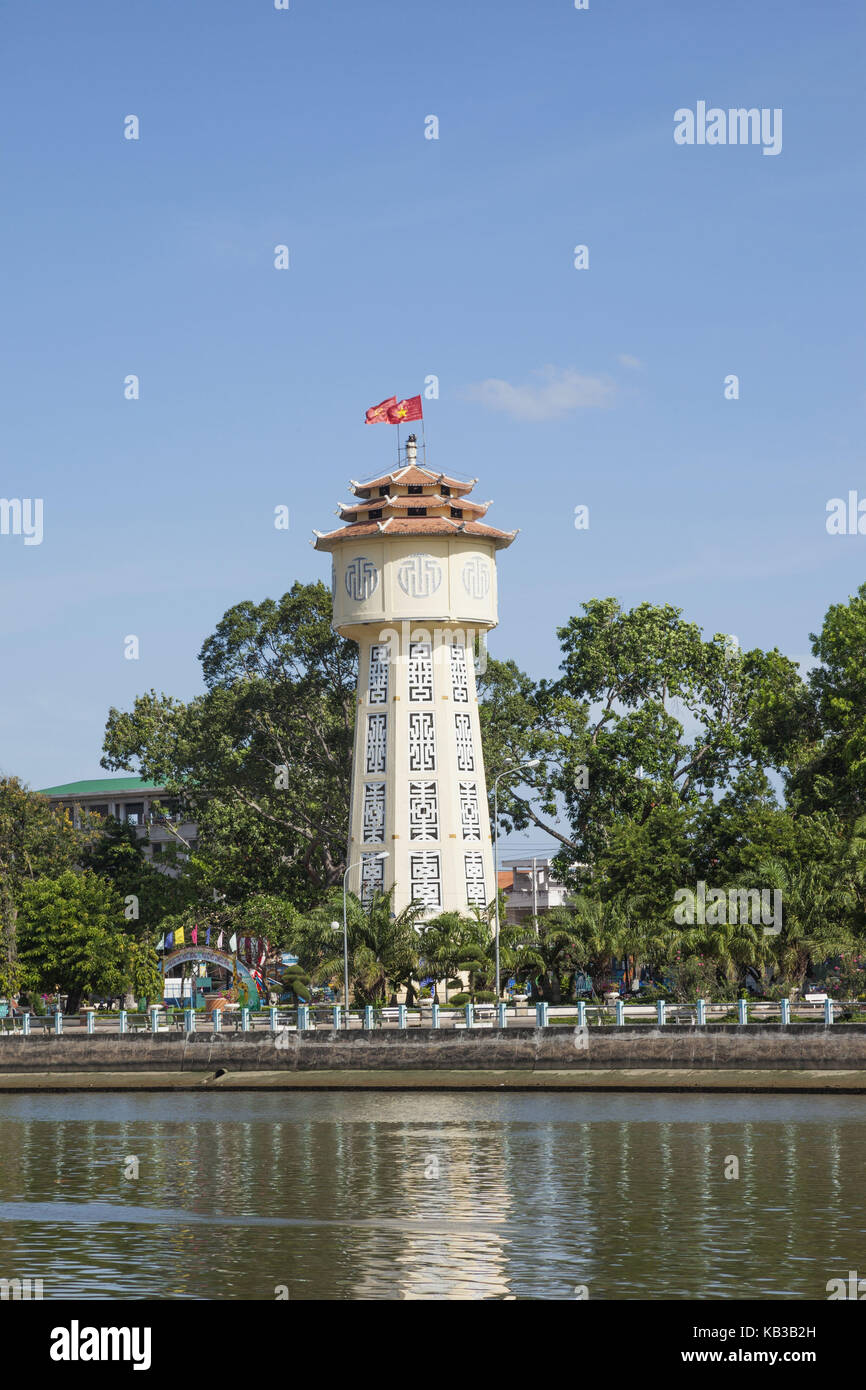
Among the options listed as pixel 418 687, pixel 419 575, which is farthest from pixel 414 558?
pixel 418 687

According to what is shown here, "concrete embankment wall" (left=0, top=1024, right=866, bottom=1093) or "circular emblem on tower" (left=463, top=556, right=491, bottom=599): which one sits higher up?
"circular emblem on tower" (left=463, top=556, right=491, bottom=599)

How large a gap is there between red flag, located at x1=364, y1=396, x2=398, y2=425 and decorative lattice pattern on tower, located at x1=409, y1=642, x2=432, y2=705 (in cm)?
961

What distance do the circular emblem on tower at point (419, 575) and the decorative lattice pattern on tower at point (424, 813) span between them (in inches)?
321

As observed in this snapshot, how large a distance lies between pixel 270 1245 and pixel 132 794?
4499 inches

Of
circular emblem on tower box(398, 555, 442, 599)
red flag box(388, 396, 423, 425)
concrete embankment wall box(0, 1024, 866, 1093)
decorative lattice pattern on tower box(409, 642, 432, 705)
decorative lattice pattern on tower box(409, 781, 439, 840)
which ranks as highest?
red flag box(388, 396, 423, 425)

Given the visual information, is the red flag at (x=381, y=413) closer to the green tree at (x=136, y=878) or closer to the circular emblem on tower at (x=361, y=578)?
the circular emblem on tower at (x=361, y=578)

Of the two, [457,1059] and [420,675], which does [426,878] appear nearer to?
[420,675]

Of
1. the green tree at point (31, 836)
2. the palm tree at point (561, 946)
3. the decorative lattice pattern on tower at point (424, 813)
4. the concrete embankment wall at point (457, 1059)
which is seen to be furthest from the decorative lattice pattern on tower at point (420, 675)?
the green tree at point (31, 836)

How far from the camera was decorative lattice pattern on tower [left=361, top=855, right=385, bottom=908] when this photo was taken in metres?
80.3

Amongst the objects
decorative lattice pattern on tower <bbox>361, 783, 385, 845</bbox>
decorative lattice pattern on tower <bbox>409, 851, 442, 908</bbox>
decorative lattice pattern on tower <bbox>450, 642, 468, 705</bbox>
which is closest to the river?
decorative lattice pattern on tower <bbox>409, 851, 442, 908</bbox>

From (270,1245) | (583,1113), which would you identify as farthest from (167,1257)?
(583,1113)

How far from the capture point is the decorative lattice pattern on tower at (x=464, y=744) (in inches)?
3214

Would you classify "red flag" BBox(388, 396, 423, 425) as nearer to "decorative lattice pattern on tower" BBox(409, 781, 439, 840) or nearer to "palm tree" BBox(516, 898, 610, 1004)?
"decorative lattice pattern on tower" BBox(409, 781, 439, 840)
